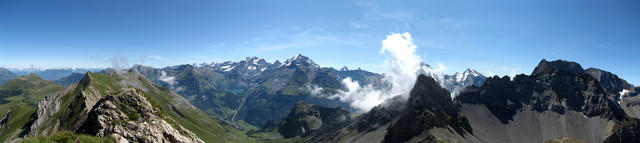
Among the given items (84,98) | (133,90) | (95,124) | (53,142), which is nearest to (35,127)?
(84,98)

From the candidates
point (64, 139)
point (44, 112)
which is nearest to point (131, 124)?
point (64, 139)

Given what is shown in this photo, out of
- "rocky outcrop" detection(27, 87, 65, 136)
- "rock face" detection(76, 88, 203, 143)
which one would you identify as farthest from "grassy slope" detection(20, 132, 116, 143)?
"rocky outcrop" detection(27, 87, 65, 136)

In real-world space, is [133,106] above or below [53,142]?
above

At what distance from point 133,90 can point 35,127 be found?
561ft

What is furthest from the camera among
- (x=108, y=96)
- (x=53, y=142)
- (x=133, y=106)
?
(x=108, y=96)

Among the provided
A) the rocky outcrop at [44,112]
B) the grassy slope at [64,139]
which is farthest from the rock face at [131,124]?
the rocky outcrop at [44,112]

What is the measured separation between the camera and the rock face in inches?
1230

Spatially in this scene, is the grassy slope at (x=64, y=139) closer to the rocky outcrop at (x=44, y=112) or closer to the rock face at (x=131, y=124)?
the rock face at (x=131, y=124)

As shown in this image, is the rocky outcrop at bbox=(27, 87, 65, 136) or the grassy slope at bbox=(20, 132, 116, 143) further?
the rocky outcrop at bbox=(27, 87, 65, 136)

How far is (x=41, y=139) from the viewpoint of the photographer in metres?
24.3

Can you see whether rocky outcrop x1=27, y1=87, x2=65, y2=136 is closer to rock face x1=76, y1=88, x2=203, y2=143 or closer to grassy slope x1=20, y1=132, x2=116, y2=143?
rock face x1=76, y1=88, x2=203, y2=143

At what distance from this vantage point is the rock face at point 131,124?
103ft

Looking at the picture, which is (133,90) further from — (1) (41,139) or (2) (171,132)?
(1) (41,139)

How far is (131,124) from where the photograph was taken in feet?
105
